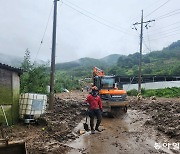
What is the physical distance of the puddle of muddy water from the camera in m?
9.08

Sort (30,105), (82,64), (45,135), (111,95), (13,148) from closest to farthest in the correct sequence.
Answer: (13,148) → (45,135) → (30,105) → (111,95) → (82,64)

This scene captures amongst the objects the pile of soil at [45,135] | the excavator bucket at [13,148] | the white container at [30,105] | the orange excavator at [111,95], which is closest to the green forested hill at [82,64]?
the orange excavator at [111,95]

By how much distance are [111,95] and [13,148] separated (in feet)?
34.1

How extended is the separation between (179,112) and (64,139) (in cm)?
887

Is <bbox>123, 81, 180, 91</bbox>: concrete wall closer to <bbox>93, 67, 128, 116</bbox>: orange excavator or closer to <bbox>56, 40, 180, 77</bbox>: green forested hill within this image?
<bbox>56, 40, 180, 77</bbox>: green forested hill

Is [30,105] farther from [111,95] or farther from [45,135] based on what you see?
[111,95]

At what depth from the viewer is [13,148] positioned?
277 inches

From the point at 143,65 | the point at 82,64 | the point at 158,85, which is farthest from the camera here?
the point at 82,64

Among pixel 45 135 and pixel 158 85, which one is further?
pixel 158 85

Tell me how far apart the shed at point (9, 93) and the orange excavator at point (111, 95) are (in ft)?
19.6

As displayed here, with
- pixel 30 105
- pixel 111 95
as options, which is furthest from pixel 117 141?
pixel 111 95

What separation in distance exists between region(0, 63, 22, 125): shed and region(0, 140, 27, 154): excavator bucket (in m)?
4.56

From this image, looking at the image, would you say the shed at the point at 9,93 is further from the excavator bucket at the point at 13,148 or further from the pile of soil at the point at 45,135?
the excavator bucket at the point at 13,148

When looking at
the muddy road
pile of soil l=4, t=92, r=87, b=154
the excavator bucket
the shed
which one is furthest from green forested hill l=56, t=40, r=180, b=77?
the excavator bucket
